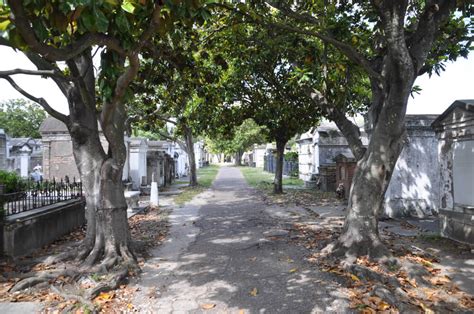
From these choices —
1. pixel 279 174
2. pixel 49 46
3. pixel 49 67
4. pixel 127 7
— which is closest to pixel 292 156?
pixel 279 174

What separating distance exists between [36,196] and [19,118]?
170 ft

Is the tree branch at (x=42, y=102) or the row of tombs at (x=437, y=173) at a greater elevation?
the tree branch at (x=42, y=102)

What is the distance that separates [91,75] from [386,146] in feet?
18.3

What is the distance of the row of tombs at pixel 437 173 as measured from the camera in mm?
7652

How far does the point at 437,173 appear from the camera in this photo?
37.5 feet

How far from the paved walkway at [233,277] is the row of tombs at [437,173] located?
10.7ft

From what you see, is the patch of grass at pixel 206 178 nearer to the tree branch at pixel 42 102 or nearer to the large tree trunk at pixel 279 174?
the large tree trunk at pixel 279 174

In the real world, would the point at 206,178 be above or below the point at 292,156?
below

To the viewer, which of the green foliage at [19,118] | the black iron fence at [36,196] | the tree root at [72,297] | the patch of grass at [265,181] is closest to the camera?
the tree root at [72,297]

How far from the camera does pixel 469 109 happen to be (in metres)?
7.32

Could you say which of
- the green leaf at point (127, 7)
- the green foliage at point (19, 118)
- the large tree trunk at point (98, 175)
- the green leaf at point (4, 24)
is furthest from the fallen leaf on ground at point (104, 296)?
the green foliage at point (19, 118)

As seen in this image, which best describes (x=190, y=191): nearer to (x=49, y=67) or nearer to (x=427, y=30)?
(x=49, y=67)

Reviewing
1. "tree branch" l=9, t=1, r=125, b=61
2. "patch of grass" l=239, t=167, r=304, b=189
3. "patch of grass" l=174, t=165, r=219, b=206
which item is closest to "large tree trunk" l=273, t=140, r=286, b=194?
"patch of grass" l=239, t=167, r=304, b=189

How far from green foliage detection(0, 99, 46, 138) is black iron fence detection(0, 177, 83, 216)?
155 feet
